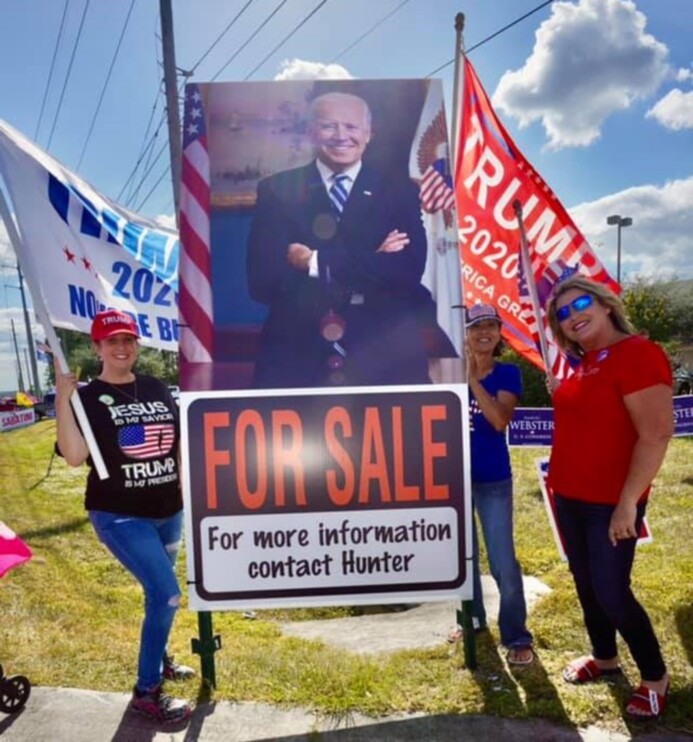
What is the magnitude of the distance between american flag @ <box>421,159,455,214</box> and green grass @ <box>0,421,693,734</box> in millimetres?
2494

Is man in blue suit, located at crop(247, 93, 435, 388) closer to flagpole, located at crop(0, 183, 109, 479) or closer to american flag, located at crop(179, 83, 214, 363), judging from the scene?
american flag, located at crop(179, 83, 214, 363)

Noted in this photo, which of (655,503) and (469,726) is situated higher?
(469,726)

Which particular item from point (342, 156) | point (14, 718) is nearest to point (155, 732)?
point (14, 718)

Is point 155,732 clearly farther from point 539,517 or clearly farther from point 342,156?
point 539,517

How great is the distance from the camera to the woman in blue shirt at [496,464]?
3.70 meters

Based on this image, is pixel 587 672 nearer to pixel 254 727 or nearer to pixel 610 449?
pixel 610 449

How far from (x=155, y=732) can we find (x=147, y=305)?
2859 mm

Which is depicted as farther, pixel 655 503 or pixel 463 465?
pixel 655 503

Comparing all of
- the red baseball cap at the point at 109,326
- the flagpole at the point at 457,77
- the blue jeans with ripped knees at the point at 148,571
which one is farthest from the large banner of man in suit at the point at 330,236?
the blue jeans with ripped knees at the point at 148,571

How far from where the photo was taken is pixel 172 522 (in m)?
3.51

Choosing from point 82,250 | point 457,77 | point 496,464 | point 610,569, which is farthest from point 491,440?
point 82,250

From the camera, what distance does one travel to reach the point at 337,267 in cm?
349

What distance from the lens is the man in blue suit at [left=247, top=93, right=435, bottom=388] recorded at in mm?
3479

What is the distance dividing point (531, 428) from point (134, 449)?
3924 mm
